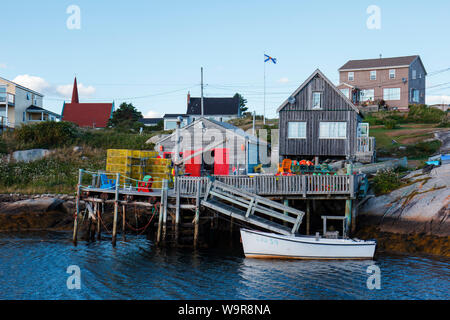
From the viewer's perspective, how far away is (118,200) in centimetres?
2400

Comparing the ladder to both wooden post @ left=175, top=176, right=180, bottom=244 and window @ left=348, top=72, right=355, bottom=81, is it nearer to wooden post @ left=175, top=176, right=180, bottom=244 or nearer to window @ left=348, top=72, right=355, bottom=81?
wooden post @ left=175, top=176, right=180, bottom=244

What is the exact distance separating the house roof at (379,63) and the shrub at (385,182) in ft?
116

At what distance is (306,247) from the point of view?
69.6ft

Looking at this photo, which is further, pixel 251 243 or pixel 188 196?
pixel 188 196

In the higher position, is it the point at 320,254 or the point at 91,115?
the point at 91,115

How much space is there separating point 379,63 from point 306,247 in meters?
46.5

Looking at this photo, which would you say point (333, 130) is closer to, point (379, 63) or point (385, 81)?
point (385, 81)

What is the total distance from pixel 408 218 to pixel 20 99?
163 ft

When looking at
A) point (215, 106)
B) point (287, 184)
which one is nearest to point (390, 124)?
point (287, 184)

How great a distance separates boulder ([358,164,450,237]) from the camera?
23344mm

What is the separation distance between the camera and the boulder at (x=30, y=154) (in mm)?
43188

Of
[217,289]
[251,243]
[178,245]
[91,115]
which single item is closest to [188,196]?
[178,245]
